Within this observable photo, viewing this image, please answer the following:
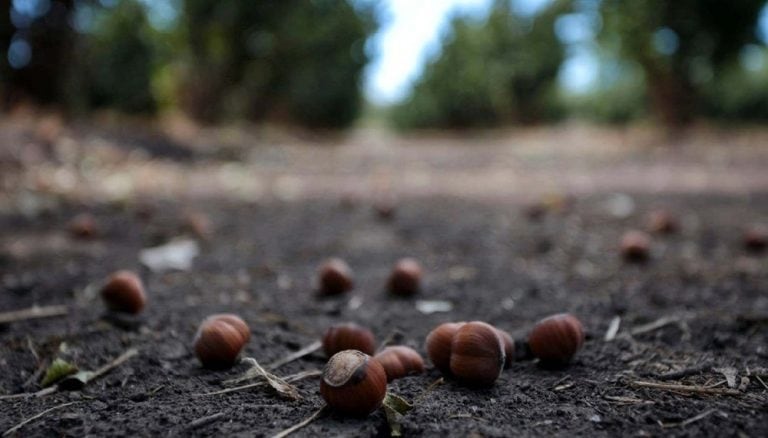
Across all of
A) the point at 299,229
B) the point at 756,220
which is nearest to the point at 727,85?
the point at 756,220

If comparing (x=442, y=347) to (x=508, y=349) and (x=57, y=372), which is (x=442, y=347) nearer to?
(x=508, y=349)

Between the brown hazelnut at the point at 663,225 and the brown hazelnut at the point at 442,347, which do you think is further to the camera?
the brown hazelnut at the point at 663,225

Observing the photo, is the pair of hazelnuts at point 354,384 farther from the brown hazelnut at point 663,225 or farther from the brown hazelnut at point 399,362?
the brown hazelnut at point 663,225

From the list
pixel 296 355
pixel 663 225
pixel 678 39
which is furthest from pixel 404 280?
pixel 678 39

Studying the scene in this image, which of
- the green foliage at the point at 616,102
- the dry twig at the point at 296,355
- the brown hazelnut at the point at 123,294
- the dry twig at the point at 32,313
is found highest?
the green foliage at the point at 616,102

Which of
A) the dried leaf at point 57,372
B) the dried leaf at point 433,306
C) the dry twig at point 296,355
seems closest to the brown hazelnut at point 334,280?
the dried leaf at point 433,306

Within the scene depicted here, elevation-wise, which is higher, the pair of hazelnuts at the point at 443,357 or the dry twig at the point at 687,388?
the pair of hazelnuts at the point at 443,357
